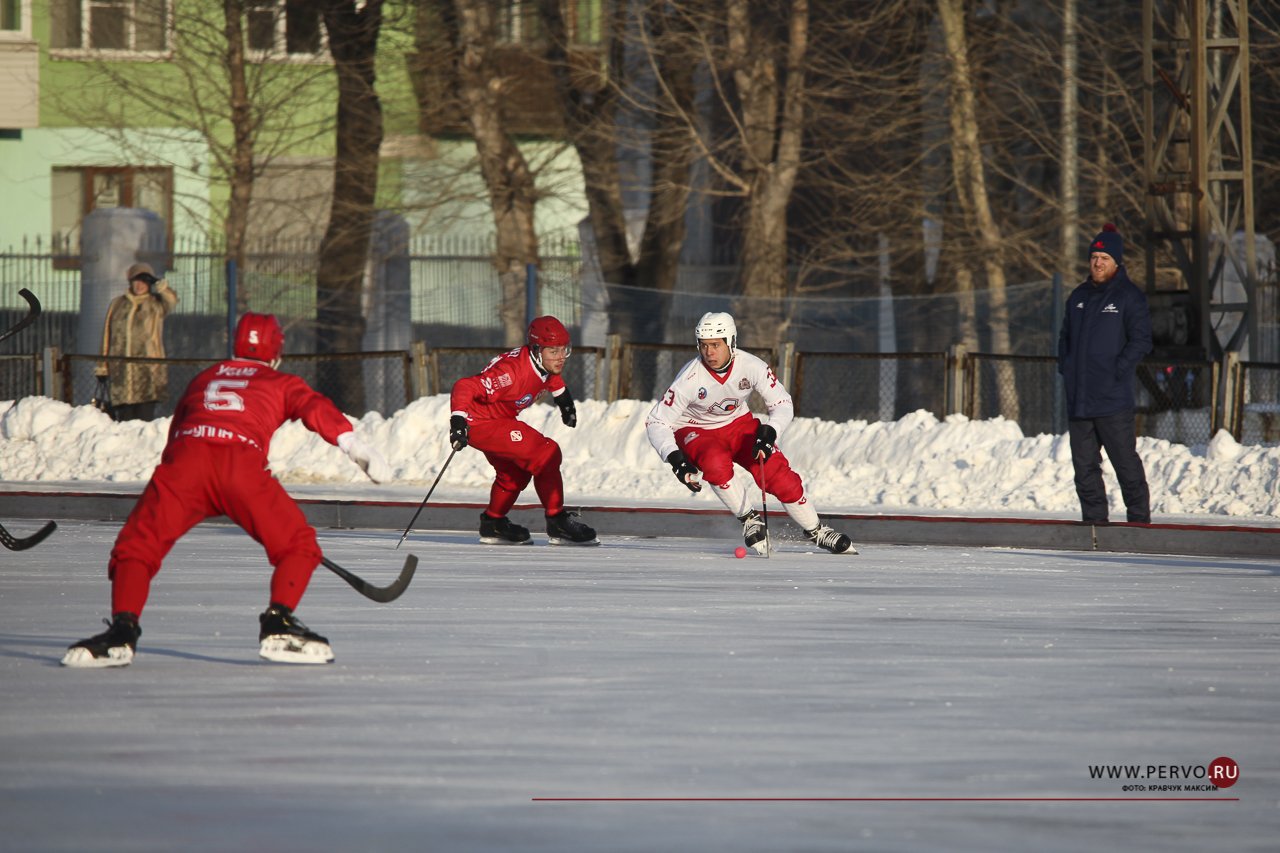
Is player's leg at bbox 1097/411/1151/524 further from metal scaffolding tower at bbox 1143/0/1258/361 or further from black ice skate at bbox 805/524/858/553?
metal scaffolding tower at bbox 1143/0/1258/361

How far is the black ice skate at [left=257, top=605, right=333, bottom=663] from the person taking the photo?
736 centimetres

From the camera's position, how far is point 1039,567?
38.5 ft

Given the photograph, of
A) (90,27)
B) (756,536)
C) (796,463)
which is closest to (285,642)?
(756,536)

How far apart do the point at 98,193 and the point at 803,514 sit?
24.4 m

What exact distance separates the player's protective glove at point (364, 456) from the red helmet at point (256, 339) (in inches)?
18.4

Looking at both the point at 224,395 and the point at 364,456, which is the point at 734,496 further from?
the point at 224,395

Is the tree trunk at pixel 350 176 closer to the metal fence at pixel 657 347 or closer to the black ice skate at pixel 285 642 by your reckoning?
the metal fence at pixel 657 347

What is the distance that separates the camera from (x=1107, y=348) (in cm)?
1288

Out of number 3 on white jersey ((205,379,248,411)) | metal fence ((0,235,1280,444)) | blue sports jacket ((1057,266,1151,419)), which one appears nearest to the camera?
number 3 on white jersey ((205,379,248,411))

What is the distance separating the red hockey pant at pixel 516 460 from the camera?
1312 centimetres

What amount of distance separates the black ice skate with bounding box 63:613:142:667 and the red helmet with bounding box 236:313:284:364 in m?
1.14

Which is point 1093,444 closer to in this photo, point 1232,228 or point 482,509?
point 482,509

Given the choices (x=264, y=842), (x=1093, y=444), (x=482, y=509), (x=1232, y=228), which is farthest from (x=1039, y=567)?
(x=1232, y=228)

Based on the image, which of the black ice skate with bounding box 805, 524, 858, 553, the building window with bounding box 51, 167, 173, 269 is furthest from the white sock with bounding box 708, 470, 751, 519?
the building window with bounding box 51, 167, 173, 269
